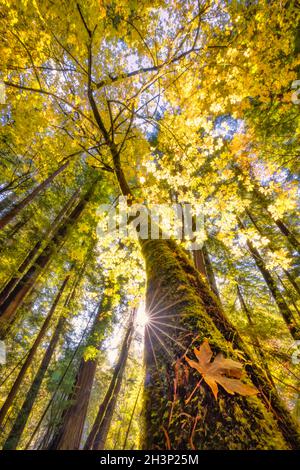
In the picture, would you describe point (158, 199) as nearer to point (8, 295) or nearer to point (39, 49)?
point (39, 49)

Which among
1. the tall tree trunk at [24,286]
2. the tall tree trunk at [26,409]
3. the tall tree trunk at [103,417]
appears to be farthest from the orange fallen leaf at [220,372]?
the tall tree trunk at [103,417]

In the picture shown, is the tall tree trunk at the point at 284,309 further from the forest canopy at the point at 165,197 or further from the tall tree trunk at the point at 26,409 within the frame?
the tall tree trunk at the point at 26,409

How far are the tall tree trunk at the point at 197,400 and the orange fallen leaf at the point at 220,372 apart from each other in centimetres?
3

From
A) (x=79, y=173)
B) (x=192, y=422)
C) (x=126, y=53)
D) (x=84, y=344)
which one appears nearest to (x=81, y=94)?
(x=126, y=53)

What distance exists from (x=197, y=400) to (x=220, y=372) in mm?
186

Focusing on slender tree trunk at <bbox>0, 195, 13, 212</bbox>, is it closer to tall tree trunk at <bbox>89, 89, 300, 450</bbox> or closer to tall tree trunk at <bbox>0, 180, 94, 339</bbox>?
tall tree trunk at <bbox>0, 180, 94, 339</bbox>

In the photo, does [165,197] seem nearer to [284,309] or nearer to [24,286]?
[24,286]

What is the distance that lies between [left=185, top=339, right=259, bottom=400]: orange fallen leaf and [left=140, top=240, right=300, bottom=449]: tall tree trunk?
3 cm

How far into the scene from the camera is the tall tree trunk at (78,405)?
21.2ft

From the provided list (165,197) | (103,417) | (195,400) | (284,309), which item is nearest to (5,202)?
(165,197)

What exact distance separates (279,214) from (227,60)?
13.2ft

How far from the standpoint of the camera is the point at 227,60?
4555mm

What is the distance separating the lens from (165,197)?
21.0 feet

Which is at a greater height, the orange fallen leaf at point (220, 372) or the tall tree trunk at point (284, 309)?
the tall tree trunk at point (284, 309)
